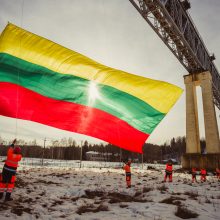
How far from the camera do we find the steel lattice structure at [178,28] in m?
17.2

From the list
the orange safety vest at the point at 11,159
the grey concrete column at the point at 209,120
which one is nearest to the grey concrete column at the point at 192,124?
the grey concrete column at the point at 209,120

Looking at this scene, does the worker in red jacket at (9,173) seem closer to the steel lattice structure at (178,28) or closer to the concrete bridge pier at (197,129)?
the steel lattice structure at (178,28)

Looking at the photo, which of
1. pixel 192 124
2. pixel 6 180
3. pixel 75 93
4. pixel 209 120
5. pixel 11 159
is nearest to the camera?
pixel 75 93

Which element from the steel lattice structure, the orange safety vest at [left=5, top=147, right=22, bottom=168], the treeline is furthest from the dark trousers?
the treeline

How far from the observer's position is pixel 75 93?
601cm

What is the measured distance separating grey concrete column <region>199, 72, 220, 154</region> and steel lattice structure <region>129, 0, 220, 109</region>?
2.04m

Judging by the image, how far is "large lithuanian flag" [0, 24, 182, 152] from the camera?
5.62 m

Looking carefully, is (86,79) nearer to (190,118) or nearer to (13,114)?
(13,114)

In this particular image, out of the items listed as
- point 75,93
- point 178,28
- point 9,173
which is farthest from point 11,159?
point 178,28

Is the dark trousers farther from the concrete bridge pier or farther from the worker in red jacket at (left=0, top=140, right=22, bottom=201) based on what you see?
the concrete bridge pier

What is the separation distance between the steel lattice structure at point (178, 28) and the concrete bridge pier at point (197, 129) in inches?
67.8

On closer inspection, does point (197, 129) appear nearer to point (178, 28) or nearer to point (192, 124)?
point (192, 124)

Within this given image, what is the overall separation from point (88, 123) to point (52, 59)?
181cm

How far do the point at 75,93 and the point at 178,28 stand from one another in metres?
17.1
